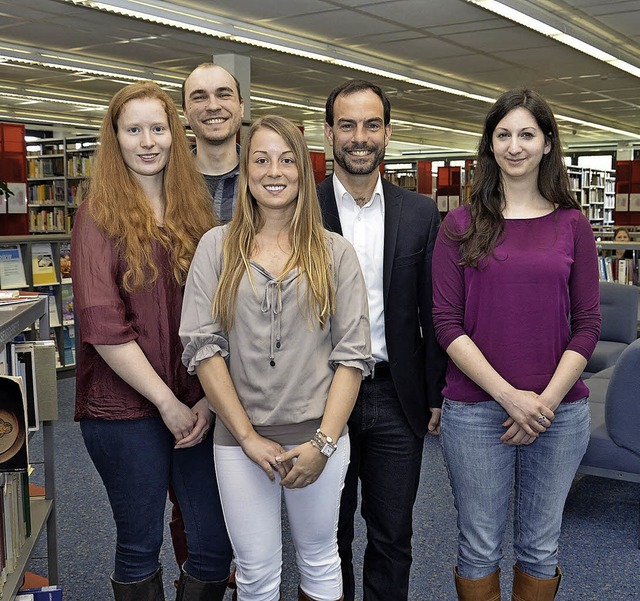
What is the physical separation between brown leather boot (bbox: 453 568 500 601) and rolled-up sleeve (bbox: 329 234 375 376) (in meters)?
0.66

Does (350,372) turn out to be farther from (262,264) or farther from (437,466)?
(437,466)

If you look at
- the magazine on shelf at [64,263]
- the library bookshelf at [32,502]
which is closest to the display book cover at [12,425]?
the library bookshelf at [32,502]

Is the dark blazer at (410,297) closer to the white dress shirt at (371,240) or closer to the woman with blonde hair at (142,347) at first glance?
the white dress shirt at (371,240)

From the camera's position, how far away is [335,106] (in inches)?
81.6

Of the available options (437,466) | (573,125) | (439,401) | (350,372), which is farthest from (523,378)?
(573,125)

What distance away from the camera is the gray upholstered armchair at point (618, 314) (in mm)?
4988

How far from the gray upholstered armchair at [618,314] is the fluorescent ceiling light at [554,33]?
9.55 feet

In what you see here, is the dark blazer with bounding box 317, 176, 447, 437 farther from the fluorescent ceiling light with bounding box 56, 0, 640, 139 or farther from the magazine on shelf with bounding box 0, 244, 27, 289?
the fluorescent ceiling light with bounding box 56, 0, 640, 139

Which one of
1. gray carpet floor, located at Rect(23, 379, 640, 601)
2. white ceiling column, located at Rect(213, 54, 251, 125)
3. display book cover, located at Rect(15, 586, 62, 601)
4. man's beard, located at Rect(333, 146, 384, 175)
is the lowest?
gray carpet floor, located at Rect(23, 379, 640, 601)

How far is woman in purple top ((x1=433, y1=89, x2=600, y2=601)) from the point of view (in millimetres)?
1896

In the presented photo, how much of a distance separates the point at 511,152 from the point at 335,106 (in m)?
0.48

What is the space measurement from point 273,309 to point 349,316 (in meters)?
0.18

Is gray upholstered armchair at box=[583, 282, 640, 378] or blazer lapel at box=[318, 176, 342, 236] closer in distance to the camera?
blazer lapel at box=[318, 176, 342, 236]

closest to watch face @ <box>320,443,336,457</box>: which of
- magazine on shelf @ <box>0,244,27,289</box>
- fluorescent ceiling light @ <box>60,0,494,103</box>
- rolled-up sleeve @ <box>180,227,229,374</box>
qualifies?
rolled-up sleeve @ <box>180,227,229,374</box>
